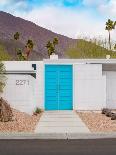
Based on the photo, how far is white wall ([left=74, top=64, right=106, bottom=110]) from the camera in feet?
96.4

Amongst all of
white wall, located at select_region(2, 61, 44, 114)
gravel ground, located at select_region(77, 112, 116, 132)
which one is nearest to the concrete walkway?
gravel ground, located at select_region(77, 112, 116, 132)

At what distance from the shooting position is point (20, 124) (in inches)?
806

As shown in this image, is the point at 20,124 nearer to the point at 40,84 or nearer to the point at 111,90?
the point at 40,84

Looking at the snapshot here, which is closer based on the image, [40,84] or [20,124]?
[20,124]

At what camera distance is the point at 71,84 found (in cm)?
2972

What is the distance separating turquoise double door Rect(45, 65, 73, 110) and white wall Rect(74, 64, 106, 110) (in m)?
0.43

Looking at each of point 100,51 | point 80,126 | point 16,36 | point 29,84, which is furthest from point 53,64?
point 16,36

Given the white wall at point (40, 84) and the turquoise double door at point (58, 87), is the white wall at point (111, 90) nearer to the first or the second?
the turquoise double door at point (58, 87)

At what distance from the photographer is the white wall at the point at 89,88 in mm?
29375

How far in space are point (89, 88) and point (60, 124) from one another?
27.1ft
